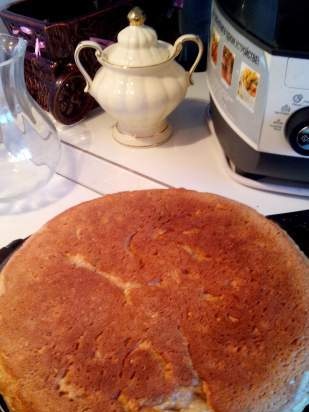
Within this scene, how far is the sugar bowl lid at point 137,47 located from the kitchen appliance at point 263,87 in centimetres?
10

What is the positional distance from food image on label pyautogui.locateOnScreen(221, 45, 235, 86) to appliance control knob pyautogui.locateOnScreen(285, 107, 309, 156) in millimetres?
126

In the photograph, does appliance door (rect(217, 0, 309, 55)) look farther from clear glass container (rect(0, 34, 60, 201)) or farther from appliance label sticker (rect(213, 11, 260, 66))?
clear glass container (rect(0, 34, 60, 201))

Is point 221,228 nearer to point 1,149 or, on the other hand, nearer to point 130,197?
point 130,197

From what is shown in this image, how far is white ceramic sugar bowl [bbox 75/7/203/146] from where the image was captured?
0.72 m

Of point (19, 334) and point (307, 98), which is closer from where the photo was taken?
point (19, 334)

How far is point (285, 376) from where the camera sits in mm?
385

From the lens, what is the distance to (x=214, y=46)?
74 centimetres

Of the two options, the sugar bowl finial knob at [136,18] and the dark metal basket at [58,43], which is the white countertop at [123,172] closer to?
the dark metal basket at [58,43]

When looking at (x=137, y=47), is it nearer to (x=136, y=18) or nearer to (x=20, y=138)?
(x=136, y=18)

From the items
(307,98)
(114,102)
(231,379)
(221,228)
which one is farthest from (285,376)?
(114,102)

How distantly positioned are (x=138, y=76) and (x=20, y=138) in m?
0.22

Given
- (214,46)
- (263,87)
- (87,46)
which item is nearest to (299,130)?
(263,87)

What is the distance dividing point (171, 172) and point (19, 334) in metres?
0.39

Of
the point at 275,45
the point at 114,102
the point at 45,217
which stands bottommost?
the point at 45,217
